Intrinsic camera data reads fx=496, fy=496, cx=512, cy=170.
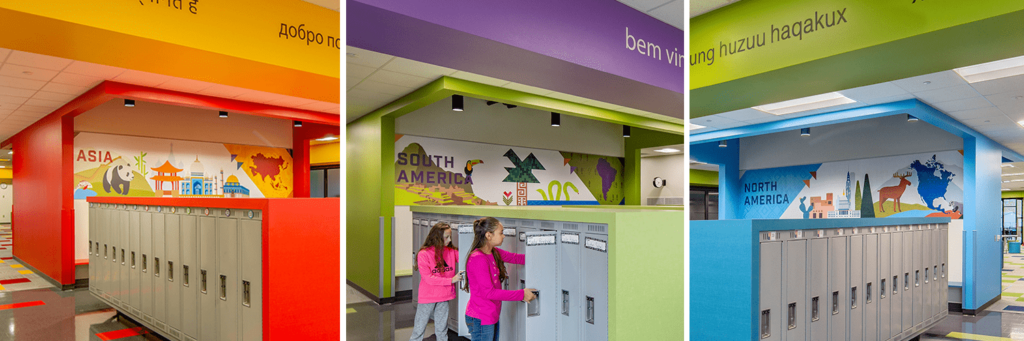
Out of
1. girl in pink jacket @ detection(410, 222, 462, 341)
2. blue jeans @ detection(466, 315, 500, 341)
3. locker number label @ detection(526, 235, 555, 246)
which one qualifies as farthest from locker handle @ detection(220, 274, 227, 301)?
locker number label @ detection(526, 235, 555, 246)

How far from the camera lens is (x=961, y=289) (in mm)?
7098

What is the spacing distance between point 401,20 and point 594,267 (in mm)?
1534

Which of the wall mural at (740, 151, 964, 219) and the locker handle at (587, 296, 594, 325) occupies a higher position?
the wall mural at (740, 151, 964, 219)

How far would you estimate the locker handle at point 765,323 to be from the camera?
2.95 metres

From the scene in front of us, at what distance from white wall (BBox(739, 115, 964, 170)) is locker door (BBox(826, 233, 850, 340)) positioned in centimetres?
515

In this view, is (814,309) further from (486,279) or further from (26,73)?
(26,73)

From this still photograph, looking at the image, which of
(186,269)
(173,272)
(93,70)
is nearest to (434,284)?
(186,269)

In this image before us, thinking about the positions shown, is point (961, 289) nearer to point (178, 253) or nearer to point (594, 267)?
point (594, 267)

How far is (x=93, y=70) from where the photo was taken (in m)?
5.30

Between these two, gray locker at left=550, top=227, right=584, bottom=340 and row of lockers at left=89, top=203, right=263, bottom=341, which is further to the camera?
row of lockers at left=89, top=203, right=263, bottom=341

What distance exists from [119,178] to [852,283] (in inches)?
388

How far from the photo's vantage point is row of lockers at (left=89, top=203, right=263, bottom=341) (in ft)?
11.1

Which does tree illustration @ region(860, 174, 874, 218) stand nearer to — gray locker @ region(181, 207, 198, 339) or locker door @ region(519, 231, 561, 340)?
locker door @ region(519, 231, 561, 340)

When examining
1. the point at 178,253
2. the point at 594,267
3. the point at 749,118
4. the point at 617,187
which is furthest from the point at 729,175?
the point at 178,253
